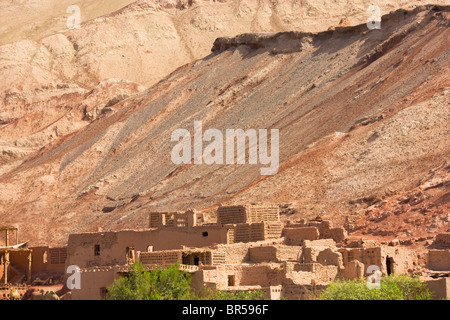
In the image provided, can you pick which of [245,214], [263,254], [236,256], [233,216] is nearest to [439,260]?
[263,254]

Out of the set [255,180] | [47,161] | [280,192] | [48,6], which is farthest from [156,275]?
[48,6]

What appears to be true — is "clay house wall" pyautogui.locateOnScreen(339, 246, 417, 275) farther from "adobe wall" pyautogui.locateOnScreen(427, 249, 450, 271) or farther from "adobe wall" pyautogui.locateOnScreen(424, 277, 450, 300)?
"adobe wall" pyautogui.locateOnScreen(424, 277, 450, 300)

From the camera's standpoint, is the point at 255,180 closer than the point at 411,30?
Yes

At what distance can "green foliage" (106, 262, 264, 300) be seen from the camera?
2658 centimetres

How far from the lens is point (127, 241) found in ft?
123

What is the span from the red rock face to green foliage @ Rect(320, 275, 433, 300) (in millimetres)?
12793

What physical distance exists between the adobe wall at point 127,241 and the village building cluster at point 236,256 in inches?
1.3

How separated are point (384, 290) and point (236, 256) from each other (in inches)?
298

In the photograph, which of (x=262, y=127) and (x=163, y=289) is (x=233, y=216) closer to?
(x=163, y=289)

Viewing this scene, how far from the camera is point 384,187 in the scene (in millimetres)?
49156

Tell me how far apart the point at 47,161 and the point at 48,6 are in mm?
75310
